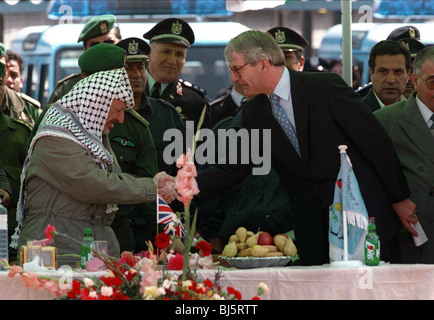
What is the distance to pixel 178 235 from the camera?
14.9ft

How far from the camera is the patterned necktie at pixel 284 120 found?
199 inches

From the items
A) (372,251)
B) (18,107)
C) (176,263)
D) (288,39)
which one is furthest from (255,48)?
(18,107)

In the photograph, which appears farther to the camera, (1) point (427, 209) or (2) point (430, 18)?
(2) point (430, 18)

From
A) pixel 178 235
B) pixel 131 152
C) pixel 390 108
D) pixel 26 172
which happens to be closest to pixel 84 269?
pixel 178 235

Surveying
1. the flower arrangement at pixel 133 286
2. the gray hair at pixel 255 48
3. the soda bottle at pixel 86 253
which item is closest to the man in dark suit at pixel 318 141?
the gray hair at pixel 255 48

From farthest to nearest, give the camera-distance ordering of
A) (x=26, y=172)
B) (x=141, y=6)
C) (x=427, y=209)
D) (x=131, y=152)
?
1. (x=141, y=6)
2. (x=131, y=152)
3. (x=427, y=209)
4. (x=26, y=172)

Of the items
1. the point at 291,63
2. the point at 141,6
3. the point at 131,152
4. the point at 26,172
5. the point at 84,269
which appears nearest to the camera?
the point at 84,269

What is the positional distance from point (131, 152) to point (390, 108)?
1.54 m

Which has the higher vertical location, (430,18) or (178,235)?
(430,18)

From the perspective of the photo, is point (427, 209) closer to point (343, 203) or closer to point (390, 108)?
point (390, 108)

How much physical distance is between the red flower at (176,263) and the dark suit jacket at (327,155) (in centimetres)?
104

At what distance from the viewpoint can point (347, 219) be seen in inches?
175

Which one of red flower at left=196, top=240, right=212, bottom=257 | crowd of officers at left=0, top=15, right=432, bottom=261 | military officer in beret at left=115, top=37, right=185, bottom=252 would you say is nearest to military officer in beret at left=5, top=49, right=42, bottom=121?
crowd of officers at left=0, top=15, right=432, bottom=261
